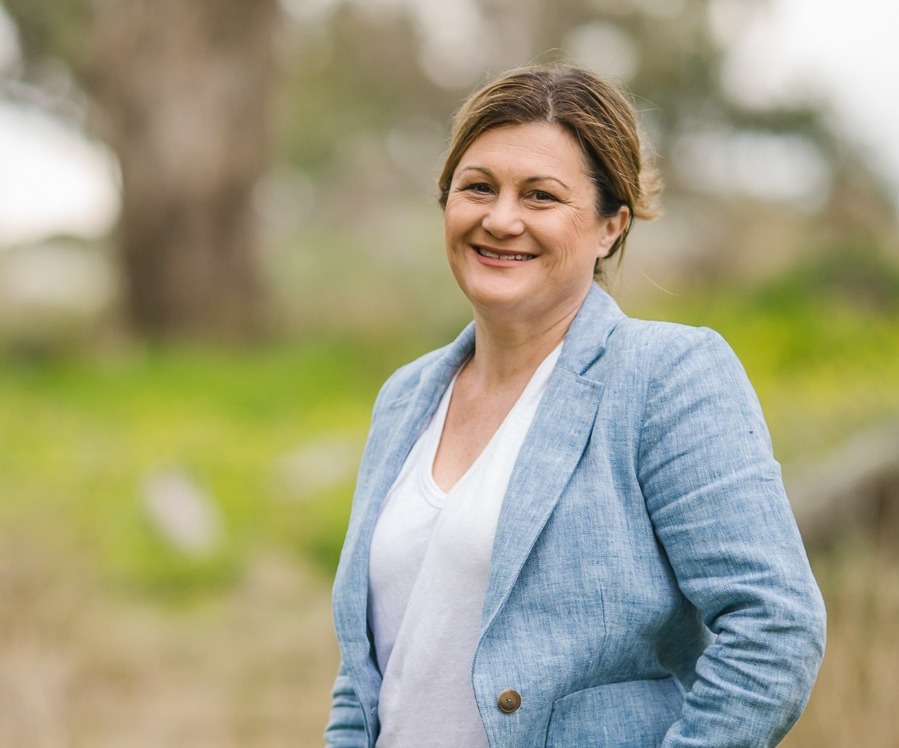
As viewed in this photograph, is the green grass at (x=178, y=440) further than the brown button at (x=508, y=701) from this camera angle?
Yes

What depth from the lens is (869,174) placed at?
9.88 meters

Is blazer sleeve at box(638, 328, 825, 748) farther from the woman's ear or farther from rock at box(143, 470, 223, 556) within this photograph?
rock at box(143, 470, 223, 556)

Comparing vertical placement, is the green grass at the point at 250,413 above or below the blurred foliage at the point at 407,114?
below

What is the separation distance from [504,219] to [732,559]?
25.0 inches

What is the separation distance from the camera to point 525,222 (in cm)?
181

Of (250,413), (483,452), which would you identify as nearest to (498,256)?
(483,452)

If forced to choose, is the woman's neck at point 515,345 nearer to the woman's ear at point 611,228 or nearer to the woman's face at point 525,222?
the woman's face at point 525,222

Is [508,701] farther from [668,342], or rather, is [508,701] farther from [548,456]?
[668,342]

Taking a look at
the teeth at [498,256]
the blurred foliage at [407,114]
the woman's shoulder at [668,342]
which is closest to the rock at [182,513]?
the blurred foliage at [407,114]

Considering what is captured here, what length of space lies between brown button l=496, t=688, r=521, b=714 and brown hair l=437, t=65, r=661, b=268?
780 mm

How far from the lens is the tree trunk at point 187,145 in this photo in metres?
8.21

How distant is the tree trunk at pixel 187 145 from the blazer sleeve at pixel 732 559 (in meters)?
7.28

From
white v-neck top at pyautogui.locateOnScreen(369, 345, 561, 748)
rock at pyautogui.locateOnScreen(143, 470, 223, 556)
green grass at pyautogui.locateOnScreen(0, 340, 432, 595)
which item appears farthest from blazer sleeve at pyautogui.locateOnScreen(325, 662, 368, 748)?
rock at pyautogui.locateOnScreen(143, 470, 223, 556)

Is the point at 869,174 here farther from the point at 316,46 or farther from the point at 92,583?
the point at 316,46
